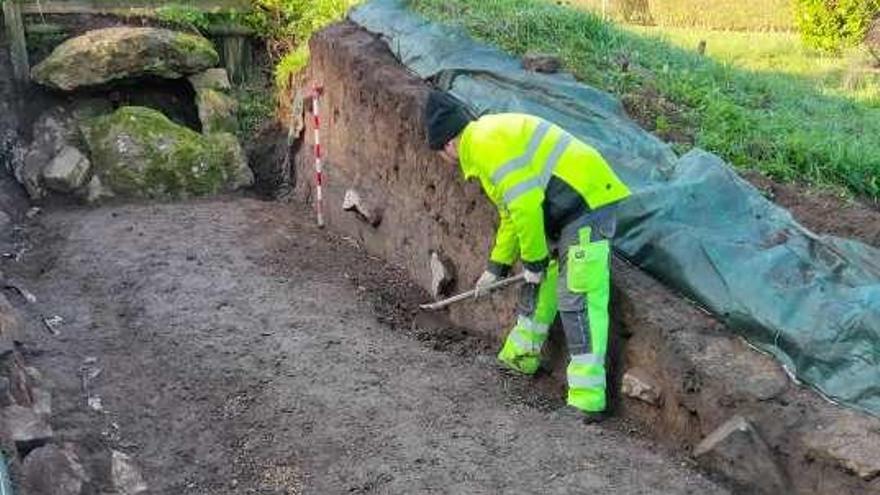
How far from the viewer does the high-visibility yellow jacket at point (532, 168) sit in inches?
209

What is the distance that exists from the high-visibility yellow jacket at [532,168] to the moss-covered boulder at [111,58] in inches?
234

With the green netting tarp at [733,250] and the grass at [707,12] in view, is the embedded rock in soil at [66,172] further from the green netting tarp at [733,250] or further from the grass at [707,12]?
the grass at [707,12]

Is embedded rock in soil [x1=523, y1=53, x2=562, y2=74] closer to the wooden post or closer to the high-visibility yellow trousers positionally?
the high-visibility yellow trousers

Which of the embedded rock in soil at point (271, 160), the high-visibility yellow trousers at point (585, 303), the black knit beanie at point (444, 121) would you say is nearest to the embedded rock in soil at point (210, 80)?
the embedded rock in soil at point (271, 160)

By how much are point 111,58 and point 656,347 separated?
713 cm

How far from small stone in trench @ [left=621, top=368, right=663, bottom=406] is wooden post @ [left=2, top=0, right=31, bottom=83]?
25.6ft

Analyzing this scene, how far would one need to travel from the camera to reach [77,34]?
10805mm

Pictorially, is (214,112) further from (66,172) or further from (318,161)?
(318,161)

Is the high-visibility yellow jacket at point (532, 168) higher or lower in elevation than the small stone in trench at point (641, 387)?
higher

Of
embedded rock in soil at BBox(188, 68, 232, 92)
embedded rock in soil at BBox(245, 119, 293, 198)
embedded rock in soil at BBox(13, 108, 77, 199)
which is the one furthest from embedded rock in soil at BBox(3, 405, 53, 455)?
embedded rock in soil at BBox(188, 68, 232, 92)

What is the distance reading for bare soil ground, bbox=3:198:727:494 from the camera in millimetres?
4859

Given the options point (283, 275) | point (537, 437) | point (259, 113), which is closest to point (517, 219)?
point (537, 437)

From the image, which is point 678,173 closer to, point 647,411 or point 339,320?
point 647,411

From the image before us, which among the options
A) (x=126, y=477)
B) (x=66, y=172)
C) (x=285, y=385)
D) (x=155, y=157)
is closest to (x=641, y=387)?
(x=285, y=385)
